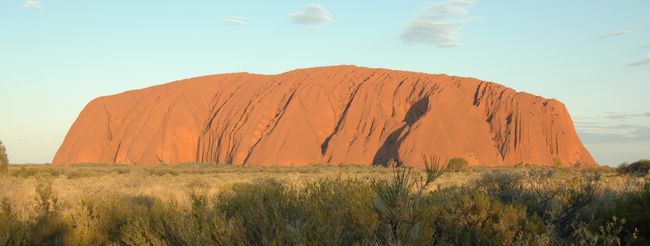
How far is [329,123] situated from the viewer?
6638 centimetres

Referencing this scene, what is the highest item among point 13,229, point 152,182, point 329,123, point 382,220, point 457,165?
point 329,123

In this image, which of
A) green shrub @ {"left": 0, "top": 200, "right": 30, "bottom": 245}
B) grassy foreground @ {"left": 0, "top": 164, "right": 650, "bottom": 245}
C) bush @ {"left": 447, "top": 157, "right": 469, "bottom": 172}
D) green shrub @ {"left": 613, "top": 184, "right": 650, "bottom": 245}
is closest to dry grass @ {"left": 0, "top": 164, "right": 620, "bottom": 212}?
grassy foreground @ {"left": 0, "top": 164, "right": 650, "bottom": 245}

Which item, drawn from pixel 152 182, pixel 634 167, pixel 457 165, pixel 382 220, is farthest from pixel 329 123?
pixel 382 220

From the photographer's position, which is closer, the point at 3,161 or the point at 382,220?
the point at 382,220

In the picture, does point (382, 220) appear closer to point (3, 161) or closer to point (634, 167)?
point (3, 161)

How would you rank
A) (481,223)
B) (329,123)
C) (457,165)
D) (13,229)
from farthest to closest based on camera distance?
1. (329,123)
2. (457,165)
3. (13,229)
4. (481,223)

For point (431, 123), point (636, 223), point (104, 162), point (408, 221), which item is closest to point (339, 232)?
point (408, 221)

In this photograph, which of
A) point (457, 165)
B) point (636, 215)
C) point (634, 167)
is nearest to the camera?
point (636, 215)

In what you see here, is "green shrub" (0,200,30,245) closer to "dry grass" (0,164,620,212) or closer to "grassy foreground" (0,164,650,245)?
"grassy foreground" (0,164,650,245)

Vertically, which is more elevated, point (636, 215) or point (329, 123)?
point (329, 123)

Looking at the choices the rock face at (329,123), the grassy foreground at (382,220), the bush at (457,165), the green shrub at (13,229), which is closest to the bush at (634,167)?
the bush at (457,165)

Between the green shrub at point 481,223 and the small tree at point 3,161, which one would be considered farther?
the small tree at point 3,161

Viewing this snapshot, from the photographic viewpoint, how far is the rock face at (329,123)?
60562mm

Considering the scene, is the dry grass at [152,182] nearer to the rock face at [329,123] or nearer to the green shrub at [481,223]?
the green shrub at [481,223]
